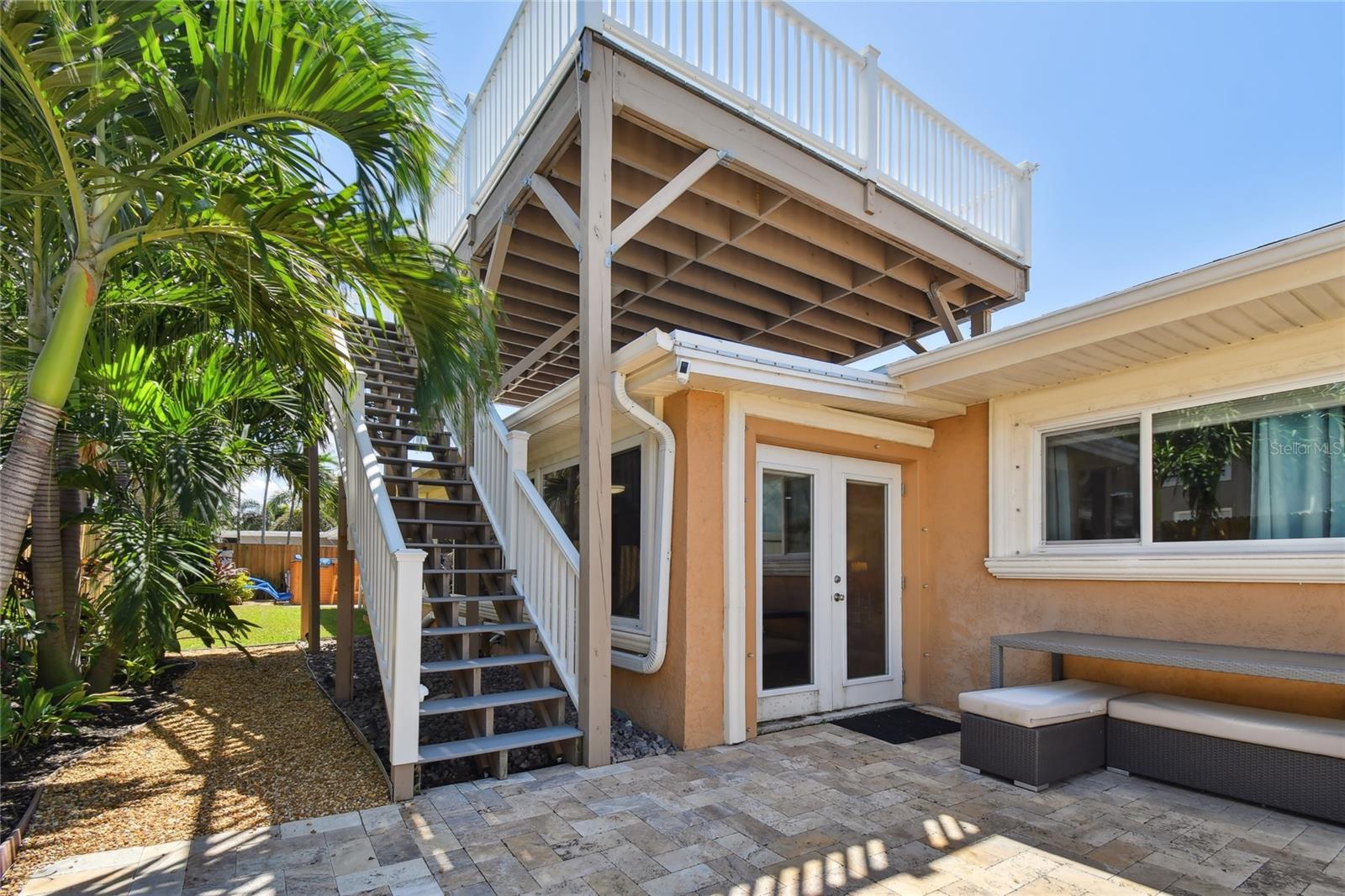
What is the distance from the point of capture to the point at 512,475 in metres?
5.16

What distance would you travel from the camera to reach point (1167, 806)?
3.58m

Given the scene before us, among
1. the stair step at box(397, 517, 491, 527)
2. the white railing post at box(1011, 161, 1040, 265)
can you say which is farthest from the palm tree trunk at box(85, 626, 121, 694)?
the white railing post at box(1011, 161, 1040, 265)

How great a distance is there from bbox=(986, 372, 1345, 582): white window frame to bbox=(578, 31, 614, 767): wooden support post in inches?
122

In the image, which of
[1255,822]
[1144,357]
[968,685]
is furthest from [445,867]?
[1144,357]

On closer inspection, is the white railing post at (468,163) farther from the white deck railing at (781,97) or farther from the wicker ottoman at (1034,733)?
the wicker ottoman at (1034,733)

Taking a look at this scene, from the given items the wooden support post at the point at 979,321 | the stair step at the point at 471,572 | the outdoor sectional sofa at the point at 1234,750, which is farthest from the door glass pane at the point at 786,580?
the wooden support post at the point at 979,321

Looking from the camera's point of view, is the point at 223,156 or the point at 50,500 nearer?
the point at 223,156

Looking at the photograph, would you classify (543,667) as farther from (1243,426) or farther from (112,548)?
(1243,426)

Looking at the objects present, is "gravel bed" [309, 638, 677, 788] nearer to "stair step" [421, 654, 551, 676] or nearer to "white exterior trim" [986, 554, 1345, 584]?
"stair step" [421, 654, 551, 676]

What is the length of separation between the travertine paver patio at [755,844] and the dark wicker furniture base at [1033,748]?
0.10m

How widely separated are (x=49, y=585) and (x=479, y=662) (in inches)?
110

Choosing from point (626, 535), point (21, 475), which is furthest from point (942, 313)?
point (21, 475)

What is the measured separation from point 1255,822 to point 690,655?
2996 mm

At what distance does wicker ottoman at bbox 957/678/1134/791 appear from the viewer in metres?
3.78
